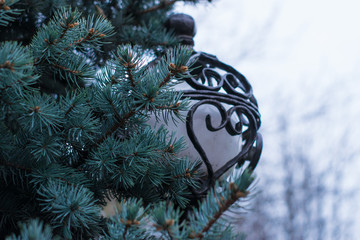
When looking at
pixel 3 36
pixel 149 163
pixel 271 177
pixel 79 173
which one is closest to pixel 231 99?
pixel 149 163

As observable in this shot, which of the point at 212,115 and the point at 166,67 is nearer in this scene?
the point at 166,67

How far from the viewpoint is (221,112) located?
3.92 feet

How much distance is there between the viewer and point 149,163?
91cm

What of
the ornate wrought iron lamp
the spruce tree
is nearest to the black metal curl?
the ornate wrought iron lamp

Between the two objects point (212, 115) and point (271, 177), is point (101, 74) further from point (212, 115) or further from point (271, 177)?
point (271, 177)

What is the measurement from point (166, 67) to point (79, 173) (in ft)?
1.06

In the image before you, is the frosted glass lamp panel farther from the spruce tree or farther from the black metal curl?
the spruce tree

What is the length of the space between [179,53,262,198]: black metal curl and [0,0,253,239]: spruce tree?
0.20m

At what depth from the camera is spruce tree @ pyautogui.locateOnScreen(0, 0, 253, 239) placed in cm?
68

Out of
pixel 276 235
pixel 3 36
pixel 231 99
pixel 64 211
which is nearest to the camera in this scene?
pixel 64 211

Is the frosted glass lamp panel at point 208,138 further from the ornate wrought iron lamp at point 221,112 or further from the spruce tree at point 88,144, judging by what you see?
the spruce tree at point 88,144

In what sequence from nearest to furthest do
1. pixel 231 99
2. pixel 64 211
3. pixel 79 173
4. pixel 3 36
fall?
pixel 64 211, pixel 79 173, pixel 231 99, pixel 3 36

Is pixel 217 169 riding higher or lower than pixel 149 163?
higher

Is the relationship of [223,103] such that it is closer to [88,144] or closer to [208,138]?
[208,138]
